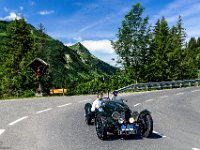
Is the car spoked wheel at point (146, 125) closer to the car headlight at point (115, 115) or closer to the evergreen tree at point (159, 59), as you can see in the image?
the car headlight at point (115, 115)

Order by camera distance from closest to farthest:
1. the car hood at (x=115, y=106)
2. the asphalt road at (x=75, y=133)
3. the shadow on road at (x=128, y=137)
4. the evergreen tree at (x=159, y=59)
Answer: the asphalt road at (x=75, y=133), the shadow on road at (x=128, y=137), the car hood at (x=115, y=106), the evergreen tree at (x=159, y=59)

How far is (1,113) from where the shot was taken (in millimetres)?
19703

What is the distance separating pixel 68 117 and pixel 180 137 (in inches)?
274

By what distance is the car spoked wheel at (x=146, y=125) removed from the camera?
40.0 feet

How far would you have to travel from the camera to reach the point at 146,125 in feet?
40.6

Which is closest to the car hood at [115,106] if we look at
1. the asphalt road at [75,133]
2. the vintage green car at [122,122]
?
the vintage green car at [122,122]

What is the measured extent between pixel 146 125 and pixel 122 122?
86 cm

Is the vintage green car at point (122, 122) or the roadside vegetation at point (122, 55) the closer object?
the vintage green car at point (122, 122)

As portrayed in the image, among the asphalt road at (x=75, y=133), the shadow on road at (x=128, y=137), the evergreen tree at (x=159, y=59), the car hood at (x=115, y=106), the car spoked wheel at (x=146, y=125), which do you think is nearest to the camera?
the asphalt road at (x=75, y=133)

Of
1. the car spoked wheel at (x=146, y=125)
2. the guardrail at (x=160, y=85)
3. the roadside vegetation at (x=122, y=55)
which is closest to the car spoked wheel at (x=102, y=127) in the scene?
the car spoked wheel at (x=146, y=125)

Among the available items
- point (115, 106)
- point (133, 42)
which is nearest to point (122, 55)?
point (133, 42)

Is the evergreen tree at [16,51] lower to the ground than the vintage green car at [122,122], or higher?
higher

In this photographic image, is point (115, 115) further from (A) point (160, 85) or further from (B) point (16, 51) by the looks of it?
Answer: (B) point (16, 51)

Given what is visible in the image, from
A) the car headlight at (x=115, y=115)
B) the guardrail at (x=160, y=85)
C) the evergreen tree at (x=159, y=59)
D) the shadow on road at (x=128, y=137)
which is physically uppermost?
the evergreen tree at (x=159, y=59)
